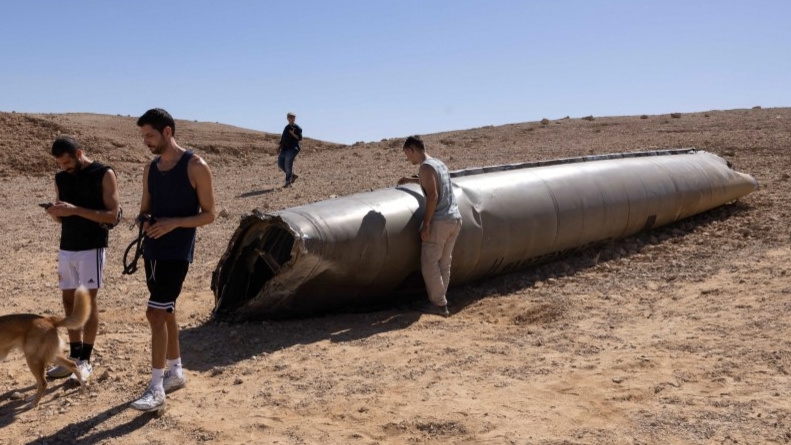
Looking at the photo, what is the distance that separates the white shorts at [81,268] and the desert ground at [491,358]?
0.76m

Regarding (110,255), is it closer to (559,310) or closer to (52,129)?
(559,310)

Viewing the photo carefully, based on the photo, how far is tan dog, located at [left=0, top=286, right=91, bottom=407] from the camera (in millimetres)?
5316

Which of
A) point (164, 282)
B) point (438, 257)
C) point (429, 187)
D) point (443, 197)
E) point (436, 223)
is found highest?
point (429, 187)

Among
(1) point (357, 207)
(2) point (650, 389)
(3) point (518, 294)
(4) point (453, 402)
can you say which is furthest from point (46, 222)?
(2) point (650, 389)

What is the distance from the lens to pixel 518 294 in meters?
8.62

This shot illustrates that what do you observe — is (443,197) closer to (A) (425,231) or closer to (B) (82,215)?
(A) (425,231)

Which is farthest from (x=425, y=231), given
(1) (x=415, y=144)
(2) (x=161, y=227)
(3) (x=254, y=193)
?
(3) (x=254, y=193)

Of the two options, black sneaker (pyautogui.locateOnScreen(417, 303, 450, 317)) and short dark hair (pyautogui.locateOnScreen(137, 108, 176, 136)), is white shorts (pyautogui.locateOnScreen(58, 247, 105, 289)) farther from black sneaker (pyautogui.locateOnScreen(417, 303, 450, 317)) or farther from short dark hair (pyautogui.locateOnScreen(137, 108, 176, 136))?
black sneaker (pyautogui.locateOnScreen(417, 303, 450, 317))

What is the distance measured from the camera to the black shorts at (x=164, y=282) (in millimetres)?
5168

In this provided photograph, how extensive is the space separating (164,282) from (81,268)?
0.93m

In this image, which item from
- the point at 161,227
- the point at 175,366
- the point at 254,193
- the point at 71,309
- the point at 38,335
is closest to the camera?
the point at 161,227

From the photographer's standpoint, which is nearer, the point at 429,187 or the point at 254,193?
the point at 429,187

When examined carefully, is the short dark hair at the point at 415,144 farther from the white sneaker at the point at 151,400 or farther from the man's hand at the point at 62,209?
the white sneaker at the point at 151,400

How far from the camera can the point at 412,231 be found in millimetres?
7863
